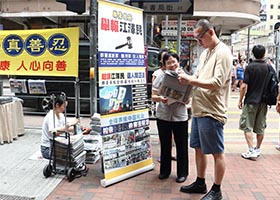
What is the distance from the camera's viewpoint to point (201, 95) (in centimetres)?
334

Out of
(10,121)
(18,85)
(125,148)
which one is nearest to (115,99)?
(125,148)

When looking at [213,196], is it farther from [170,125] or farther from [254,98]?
[254,98]

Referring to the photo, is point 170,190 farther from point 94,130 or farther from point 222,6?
point 222,6

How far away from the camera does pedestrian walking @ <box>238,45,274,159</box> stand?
16.2 ft

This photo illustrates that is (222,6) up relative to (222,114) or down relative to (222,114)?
up

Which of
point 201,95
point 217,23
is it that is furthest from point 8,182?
point 217,23

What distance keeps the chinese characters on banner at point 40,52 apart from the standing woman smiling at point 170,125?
2490 millimetres

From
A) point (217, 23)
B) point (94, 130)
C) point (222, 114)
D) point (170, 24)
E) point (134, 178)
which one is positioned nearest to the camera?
point (222, 114)

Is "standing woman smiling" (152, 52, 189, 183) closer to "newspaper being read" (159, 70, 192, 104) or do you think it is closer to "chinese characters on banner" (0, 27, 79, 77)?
"newspaper being read" (159, 70, 192, 104)

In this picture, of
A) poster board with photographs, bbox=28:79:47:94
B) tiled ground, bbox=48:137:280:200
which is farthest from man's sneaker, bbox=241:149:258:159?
poster board with photographs, bbox=28:79:47:94

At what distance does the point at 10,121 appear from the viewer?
224 inches

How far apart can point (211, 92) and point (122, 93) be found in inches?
46.3

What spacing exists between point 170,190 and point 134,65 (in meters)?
1.61

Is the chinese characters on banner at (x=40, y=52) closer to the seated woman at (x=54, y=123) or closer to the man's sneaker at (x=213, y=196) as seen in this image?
the seated woman at (x=54, y=123)
